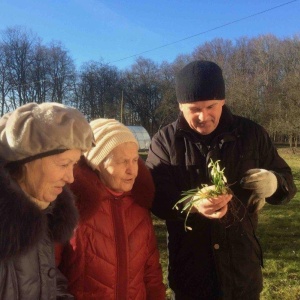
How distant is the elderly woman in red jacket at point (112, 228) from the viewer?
2.04 meters

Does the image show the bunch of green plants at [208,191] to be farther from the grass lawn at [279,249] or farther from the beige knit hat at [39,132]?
the grass lawn at [279,249]

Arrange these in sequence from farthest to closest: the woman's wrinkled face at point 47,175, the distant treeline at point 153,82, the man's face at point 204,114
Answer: the distant treeline at point 153,82, the man's face at point 204,114, the woman's wrinkled face at point 47,175

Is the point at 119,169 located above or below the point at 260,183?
above

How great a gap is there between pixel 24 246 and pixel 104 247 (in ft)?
1.81

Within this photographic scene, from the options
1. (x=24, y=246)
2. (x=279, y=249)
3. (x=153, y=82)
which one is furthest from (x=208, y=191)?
(x=153, y=82)

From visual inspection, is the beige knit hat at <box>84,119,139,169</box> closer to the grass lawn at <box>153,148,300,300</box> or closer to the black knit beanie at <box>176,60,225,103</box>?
the black knit beanie at <box>176,60,225,103</box>

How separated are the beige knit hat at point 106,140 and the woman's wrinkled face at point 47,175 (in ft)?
1.24

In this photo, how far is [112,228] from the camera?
211 cm

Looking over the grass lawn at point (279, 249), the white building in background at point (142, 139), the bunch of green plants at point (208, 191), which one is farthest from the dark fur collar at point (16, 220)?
the white building in background at point (142, 139)

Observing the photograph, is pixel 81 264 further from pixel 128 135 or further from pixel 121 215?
pixel 128 135

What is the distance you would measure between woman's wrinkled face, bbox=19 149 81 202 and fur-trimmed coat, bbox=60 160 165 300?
31 centimetres

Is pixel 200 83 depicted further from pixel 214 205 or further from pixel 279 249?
pixel 279 249

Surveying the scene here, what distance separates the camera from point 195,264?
2387 millimetres

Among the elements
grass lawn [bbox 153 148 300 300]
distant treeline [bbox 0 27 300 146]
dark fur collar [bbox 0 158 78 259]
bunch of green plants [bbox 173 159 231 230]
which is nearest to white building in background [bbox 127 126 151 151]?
distant treeline [bbox 0 27 300 146]
